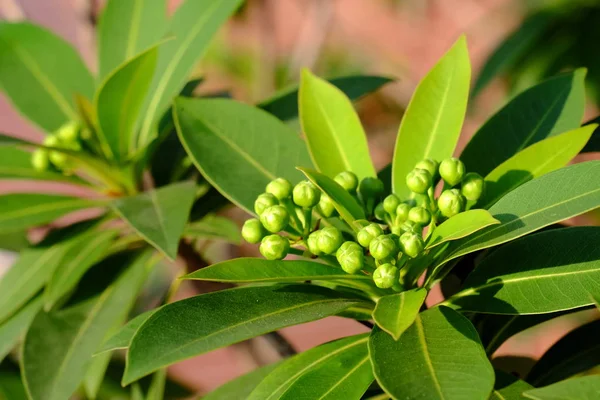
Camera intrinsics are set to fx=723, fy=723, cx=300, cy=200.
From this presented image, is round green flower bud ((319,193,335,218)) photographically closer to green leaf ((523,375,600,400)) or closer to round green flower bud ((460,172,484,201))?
round green flower bud ((460,172,484,201))

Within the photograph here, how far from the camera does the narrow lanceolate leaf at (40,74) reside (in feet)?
4.60

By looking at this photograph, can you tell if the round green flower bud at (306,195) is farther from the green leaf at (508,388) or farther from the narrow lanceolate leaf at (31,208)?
the narrow lanceolate leaf at (31,208)

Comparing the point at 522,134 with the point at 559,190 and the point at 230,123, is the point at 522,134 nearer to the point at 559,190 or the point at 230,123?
the point at 559,190

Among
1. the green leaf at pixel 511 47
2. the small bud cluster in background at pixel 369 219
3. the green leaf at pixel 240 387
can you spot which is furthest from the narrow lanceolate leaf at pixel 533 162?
the green leaf at pixel 511 47

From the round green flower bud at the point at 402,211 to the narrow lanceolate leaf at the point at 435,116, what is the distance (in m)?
0.10

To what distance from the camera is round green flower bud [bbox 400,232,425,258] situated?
0.79 m

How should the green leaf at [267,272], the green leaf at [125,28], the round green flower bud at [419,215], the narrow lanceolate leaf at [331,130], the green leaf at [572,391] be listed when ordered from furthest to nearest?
the green leaf at [125,28] → the narrow lanceolate leaf at [331,130] → the round green flower bud at [419,215] → the green leaf at [267,272] → the green leaf at [572,391]

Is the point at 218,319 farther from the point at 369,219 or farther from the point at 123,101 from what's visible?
the point at 123,101

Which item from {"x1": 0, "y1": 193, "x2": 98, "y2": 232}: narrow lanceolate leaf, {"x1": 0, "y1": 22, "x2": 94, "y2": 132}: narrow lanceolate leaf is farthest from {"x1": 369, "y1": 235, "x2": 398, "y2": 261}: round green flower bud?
{"x1": 0, "y1": 22, "x2": 94, "y2": 132}: narrow lanceolate leaf

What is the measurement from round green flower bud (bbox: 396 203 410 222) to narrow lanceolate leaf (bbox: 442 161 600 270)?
94mm

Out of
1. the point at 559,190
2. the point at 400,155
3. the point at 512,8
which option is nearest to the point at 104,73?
the point at 400,155

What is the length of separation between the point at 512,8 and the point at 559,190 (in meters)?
3.15

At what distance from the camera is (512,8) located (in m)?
3.63

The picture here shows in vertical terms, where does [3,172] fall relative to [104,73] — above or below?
below
